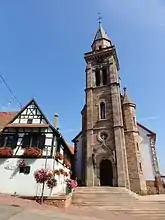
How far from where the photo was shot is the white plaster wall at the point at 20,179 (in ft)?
59.0

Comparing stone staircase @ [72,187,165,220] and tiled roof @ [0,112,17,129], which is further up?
tiled roof @ [0,112,17,129]

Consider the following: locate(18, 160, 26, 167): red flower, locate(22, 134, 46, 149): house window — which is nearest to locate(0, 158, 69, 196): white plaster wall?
locate(18, 160, 26, 167): red flower

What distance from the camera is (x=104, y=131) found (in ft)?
84.6

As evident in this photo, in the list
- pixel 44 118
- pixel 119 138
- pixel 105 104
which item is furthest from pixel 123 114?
pixel 44 118

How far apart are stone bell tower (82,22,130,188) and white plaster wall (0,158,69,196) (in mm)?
6185

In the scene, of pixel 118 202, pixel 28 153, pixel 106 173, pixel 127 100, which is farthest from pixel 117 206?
pixel 127 100

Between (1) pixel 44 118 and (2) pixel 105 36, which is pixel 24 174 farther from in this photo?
(2) pixel 105 36

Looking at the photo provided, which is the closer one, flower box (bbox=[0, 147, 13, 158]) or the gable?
flower box (bbox=[0, 147, 13, 158])

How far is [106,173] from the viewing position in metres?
24.7

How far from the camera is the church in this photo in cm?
2342

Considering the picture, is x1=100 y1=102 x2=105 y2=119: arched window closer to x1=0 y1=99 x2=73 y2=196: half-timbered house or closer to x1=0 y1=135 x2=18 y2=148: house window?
x1=0 y1=99 x2=73 y2=196: half-timbered house

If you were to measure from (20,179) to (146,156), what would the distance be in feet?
50.8

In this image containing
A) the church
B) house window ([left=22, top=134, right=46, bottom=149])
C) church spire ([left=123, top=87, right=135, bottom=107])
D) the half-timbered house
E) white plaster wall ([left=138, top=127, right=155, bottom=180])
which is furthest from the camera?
church spire ([left=123, top=87, right=135, bottom=107])

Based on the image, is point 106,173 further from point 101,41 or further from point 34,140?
point 101,41
